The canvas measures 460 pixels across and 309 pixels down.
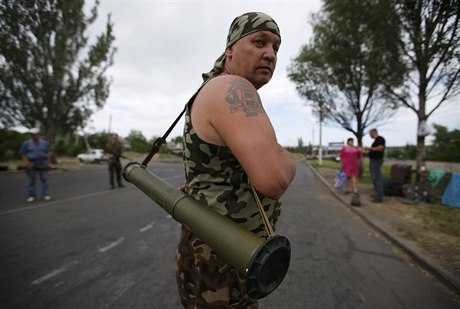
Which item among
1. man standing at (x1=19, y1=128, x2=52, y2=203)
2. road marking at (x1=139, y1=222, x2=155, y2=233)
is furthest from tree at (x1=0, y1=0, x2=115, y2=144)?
road marking at (x1=139, y1=222, x2=155, y2=233)

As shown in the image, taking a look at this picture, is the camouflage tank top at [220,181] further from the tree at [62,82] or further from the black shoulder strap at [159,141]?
the tree at [62,82]

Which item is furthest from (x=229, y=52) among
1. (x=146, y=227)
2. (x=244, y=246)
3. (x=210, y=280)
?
(x=146, y=227)

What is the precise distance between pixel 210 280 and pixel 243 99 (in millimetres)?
784

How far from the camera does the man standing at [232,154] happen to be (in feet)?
2.78

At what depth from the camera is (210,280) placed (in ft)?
3.75

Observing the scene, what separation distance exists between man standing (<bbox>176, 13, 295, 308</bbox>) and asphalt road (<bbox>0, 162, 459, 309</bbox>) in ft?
4.66

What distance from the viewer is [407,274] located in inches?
118

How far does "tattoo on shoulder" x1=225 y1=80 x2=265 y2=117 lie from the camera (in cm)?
87

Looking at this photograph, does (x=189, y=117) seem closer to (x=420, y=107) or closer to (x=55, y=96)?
(x=420, y=107)

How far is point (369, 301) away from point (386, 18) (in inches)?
253

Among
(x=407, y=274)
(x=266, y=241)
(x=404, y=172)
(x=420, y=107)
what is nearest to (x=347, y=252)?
(x=407, y=274)

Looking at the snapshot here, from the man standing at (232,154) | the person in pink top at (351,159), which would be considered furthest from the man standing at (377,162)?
the man standing at (232,154)

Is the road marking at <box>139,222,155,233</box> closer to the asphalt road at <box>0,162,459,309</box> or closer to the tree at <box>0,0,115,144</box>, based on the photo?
the asphalt road at <box>0,162,459,309</box>

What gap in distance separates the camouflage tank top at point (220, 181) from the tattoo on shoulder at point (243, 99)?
0.21 meters
